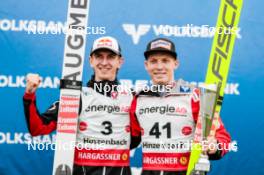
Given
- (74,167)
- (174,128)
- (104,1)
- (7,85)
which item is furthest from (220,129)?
(7,85)

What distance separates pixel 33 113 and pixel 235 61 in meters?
1.42

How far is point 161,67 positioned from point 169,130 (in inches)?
11.6

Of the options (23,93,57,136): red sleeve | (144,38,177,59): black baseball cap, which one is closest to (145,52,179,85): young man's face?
(144,38,177,59): black baseball cap

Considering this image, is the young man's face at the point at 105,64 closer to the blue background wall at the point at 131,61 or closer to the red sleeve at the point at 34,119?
the red sleeve at the point at 34,119

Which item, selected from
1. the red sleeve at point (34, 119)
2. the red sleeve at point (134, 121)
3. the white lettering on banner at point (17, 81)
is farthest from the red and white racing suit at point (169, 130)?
the white lettering on banner at point (17, 81)

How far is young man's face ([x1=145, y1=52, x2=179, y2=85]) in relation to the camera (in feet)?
7.14

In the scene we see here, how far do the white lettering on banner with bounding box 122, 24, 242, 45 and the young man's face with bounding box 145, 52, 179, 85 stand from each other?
Result: 779mm

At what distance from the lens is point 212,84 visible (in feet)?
6.59

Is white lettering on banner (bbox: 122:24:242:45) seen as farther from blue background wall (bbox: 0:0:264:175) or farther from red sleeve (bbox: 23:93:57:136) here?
red sleeve (bbox: 23:93:57:136)

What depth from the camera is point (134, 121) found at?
87.5 inches

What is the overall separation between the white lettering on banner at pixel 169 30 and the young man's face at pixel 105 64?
722mm

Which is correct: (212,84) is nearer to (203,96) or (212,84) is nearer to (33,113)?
(203,96)

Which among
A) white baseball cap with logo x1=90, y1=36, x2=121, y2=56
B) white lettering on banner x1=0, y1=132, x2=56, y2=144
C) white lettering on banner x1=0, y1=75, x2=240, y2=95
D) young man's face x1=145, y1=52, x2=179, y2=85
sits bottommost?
white lettering on banner x1=0, y1=132, x2=56, y2=144

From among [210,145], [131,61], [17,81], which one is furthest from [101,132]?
[17,81]
